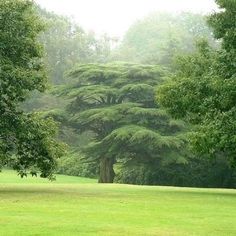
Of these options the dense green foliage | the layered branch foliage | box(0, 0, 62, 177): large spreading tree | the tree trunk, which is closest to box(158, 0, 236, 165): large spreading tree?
box(0, 0, 62, 177): large spreading tree

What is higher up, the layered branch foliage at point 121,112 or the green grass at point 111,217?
the layered branch foliage at point 121,112

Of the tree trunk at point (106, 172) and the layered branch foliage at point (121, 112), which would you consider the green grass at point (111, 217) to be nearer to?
the layered branch foliage at point (121, 112)

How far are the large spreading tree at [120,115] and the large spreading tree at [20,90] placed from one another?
1356 cm

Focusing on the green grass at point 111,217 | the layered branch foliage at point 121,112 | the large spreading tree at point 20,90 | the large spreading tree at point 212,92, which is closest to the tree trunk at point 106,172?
the layered branch foliage at point 121,112

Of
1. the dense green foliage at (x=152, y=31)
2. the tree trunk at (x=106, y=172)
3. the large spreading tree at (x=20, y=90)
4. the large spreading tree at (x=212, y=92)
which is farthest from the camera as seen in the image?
the dense green foliage at (x=152, y=31)

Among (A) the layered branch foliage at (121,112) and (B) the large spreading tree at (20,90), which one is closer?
(B) the large spreading tree at (20,90)

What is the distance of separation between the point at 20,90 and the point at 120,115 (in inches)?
665

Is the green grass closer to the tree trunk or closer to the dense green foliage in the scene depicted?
the tree trunk

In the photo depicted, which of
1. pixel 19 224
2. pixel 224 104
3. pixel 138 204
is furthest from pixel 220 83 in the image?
pixel 19 224

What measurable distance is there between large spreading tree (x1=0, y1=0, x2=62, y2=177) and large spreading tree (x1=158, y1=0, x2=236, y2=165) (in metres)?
6.15

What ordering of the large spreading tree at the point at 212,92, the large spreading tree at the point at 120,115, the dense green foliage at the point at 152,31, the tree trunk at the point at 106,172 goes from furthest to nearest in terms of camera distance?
the dense green foliage at the point at 152,31 < the tree trunk at the point at 106,172 < the large spreading tree at the point at 120,115 < the large spreading tree at the point at 212,92

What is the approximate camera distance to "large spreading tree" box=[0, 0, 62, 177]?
24547mm

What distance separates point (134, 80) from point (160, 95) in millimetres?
17639

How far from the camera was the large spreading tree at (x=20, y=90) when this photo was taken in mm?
24547
